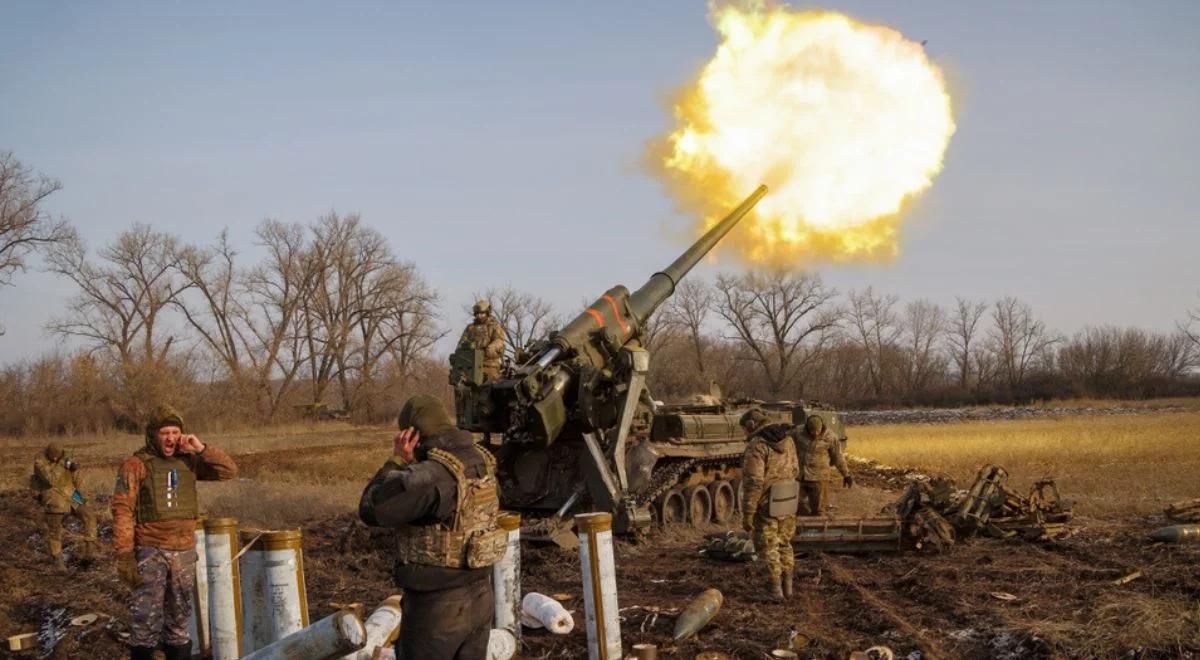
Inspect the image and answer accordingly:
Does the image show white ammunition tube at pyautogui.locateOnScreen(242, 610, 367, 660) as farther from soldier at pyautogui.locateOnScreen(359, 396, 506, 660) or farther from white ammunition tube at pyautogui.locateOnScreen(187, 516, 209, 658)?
white ammunition tube at pyautogui.locateOnScreen(187, 516, 209, 658)

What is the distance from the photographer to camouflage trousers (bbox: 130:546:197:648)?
719 centimetres

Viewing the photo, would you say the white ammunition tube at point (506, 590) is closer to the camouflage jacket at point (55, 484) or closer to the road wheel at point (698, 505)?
the road wheel at point (698, 505)

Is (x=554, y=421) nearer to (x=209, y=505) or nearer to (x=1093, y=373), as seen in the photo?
(x=209, y=505)

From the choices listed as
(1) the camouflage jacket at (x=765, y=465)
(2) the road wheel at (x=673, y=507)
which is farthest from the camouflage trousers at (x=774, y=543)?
(2) the road wheel at (x=673, y=507)

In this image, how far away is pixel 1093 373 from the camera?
56.5 metres

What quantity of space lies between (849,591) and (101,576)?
7485mm

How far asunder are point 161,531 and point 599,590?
3.10m

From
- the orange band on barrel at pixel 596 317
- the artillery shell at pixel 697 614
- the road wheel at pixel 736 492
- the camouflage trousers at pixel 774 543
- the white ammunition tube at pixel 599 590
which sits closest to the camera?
the white ammunition tube at pixel 599 590

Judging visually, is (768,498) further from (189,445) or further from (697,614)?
(189,445)

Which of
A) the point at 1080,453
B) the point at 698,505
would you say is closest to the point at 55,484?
the point at 698,505

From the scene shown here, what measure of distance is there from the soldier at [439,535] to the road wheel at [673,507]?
8.62 m

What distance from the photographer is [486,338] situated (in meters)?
13.4

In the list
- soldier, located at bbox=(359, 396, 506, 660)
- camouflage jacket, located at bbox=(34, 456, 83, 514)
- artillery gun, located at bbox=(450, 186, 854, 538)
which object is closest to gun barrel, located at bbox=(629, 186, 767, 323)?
artillery gun, located at bbox=(450, 186, 854, 538)

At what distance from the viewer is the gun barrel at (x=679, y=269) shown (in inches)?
588
